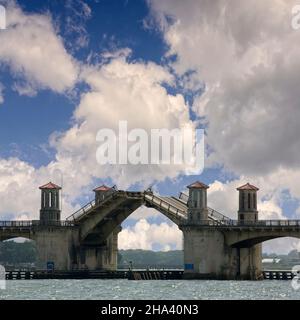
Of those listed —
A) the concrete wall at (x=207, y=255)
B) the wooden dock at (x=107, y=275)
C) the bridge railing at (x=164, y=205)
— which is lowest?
the wooden dock at (x=107, y=275)

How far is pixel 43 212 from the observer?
122 meters

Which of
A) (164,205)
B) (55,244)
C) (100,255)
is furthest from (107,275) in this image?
(164,205)

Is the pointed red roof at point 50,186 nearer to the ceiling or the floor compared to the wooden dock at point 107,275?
Answer: nearer to the ceiling

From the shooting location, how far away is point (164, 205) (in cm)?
11556

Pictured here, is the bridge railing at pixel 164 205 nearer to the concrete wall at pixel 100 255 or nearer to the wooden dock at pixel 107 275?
the wooden dock at pixel 107 275

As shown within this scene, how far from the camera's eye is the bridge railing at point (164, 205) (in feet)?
373

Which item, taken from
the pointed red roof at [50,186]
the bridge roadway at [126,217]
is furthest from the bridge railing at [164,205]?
the pointed red roof at [50,186]

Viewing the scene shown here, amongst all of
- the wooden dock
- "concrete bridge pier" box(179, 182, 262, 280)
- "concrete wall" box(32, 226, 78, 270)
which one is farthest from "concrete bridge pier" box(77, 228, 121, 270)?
"concrete bridge pier" box(179, 182, 262, 280)

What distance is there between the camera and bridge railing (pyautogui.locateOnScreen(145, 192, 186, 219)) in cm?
11361

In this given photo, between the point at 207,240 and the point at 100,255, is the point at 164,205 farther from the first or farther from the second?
the point at 100,255

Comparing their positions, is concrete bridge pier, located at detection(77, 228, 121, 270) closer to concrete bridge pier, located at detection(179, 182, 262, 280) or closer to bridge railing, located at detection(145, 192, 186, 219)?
bridge railing, located at detection(145, 192, 186, 219)
